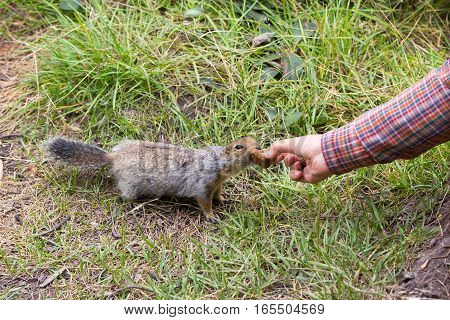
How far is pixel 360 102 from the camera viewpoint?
4.40 meters

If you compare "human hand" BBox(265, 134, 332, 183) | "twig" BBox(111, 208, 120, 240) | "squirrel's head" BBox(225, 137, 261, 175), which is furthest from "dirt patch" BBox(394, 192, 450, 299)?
"twig" BBox(111, 208, 120, 240)

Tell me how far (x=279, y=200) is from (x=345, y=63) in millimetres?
1208

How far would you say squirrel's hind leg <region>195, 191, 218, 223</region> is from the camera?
3.91m

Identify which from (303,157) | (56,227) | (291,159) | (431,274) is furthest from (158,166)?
(431,274)

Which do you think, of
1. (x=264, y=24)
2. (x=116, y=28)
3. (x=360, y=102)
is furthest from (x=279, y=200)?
(x=116, y=28)

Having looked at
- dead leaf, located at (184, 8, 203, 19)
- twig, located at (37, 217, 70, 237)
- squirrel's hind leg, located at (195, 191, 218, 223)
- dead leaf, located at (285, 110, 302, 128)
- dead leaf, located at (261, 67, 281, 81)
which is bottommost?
twig, located at (37, 217, 70, 237)

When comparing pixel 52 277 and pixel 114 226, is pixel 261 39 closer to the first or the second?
pixel 114 226

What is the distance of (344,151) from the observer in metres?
3.23

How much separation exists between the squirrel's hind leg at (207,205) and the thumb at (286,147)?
1.49 ft

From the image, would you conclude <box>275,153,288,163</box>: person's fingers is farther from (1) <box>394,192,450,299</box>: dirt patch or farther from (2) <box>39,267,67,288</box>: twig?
(2) <box>39,267,67,288</box>: twig

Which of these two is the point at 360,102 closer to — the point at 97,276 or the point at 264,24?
the point at 264,24

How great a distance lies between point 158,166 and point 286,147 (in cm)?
86

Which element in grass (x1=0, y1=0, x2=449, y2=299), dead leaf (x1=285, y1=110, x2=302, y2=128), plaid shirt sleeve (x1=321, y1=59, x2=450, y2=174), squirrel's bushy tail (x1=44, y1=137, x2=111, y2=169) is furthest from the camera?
dead leaf (x1=285, y1=110, x2=302, y2=128)

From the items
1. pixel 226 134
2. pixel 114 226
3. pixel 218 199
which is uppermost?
pixel 226 134
